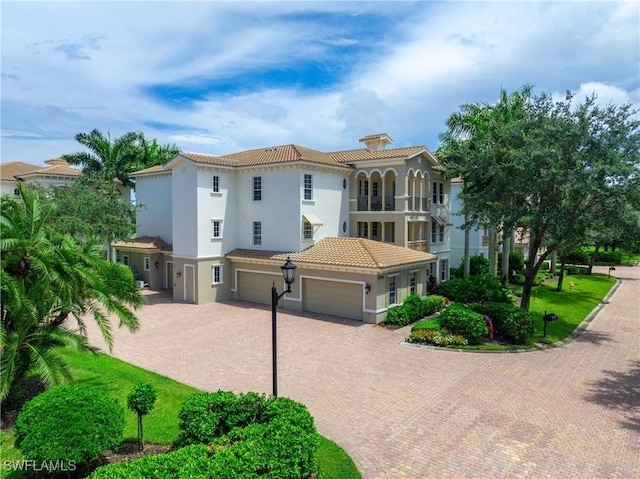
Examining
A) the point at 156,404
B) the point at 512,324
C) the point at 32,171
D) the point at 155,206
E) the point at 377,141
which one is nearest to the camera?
the point at 156,404

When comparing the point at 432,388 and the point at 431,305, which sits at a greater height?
the point at 431,305

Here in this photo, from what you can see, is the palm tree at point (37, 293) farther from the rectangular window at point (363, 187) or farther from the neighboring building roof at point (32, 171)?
the neighboring building roof at point (32, 171)

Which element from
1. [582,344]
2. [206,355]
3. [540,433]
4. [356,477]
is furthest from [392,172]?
[356,477]

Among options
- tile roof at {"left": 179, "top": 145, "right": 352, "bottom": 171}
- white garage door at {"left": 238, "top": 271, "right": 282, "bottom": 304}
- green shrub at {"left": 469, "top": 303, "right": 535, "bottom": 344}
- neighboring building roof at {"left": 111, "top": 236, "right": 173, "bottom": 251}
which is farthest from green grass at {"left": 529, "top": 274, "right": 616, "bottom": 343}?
neighboring building roof at {"left": 111, "top": 236, "right": 173, "bottom": 251}

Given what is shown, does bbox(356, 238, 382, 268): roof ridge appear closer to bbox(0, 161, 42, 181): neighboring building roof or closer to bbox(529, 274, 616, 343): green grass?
bbox(529, 274, 616, 343): green grass

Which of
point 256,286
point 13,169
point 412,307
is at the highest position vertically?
point 13,169

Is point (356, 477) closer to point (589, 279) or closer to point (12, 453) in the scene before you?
point (12, 453)

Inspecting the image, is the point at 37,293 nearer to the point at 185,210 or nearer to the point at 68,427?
the point at 68,427

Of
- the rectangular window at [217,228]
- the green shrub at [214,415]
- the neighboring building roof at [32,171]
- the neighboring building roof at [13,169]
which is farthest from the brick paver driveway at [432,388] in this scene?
the neighboring building roof at [13,169]

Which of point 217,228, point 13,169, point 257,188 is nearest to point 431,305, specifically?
point 257,188
